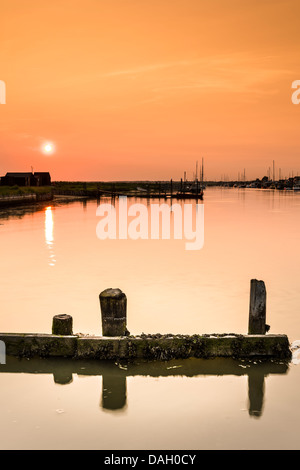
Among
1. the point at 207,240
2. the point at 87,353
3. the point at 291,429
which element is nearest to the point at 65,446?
the point at 87,353

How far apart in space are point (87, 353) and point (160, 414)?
212 cm

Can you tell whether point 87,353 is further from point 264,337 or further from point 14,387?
point 264,337

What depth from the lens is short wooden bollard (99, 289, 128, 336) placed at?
905 cm

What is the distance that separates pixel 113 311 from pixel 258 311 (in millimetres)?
2837

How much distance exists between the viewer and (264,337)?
9.19 m

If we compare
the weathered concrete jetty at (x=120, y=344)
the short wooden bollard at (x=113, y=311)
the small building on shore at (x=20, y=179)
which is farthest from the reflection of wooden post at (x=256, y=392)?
the small building on shore at (x=20, y=179)

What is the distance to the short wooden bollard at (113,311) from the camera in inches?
356

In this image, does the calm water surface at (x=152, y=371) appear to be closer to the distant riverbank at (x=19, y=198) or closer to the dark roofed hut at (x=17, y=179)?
the distant riverbank at (x=19, y=198)

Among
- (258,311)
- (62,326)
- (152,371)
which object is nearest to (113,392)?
(152,371)

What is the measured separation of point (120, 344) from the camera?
9086 millimetres

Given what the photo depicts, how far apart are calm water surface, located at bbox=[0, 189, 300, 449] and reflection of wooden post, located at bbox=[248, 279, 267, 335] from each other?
66 cm

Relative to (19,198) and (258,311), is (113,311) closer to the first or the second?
(258,311)

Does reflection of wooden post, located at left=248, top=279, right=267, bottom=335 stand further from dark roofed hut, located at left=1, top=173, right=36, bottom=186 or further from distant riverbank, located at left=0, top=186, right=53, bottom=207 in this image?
dark roofed hut, located at left=1, top=173, right=36, bottom=186

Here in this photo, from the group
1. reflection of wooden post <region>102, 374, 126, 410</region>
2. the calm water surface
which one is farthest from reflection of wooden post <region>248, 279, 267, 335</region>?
reflection of wooden post <region>102, 374, 126, 410</region>
